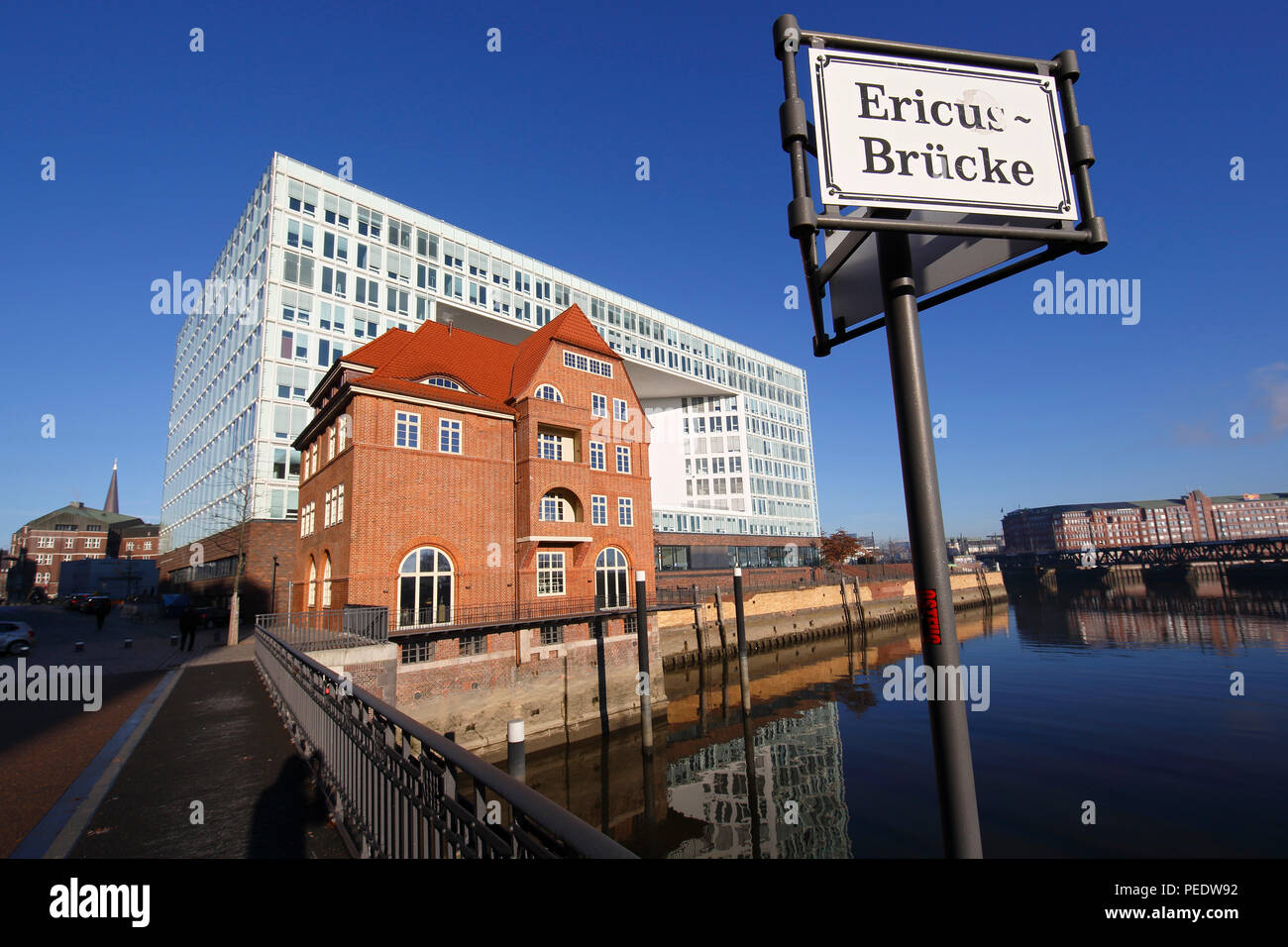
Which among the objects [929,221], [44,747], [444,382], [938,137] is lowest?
[44,747]

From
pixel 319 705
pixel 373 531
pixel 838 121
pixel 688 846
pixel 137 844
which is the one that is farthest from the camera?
pixel 373 531

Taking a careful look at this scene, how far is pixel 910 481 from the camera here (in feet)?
7.37

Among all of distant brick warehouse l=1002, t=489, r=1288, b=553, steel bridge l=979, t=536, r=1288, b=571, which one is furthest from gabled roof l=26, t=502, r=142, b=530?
distant brick warehouse l=1002, t=489, r=1288, b=553

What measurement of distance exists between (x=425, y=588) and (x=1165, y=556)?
16062 cm

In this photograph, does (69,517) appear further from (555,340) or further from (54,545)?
(555,340)

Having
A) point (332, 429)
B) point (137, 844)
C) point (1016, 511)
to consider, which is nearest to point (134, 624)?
point (332, 429)

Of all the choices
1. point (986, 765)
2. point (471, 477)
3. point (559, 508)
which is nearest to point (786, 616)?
point (559, 508)

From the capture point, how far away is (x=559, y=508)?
86.1 ft

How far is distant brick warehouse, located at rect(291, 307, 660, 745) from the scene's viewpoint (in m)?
20.9

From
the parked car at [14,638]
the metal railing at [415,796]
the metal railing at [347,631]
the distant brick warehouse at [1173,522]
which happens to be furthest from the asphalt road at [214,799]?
the distant brick warehouse at [1173,522]

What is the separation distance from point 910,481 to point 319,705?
7.54 meters

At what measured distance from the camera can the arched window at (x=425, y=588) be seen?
2125cm

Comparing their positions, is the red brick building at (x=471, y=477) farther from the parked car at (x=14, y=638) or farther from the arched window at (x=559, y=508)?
the parked car at (x=14, y=638)
